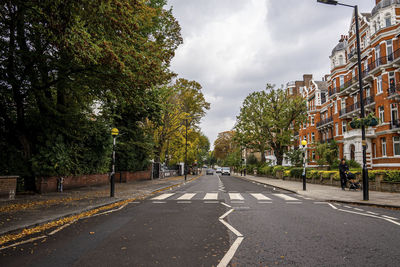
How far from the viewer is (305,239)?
5.38m

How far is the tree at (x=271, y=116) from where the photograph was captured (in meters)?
37.6

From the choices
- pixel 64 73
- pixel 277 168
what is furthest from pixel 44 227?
pixel 277 168

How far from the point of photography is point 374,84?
3048 centimetres

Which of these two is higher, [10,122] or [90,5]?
[90,5]

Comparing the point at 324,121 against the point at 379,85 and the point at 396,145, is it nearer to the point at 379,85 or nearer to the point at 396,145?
the point at 379,85

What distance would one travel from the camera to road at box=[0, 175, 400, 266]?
416 centimetres

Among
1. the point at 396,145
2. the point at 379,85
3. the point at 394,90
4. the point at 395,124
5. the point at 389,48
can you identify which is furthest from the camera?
the point at 379,85

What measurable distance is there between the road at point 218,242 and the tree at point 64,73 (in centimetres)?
540

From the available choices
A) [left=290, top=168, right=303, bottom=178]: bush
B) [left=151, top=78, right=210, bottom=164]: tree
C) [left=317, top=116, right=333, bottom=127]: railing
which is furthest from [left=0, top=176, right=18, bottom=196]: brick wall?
[left=317, top=116, right=333, bottom=127]: railing

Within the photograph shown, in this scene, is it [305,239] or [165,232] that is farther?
[165,232]

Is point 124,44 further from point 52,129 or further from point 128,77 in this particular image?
point 52,129

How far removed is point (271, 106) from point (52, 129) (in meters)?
31.0

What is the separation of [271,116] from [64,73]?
31.5 meters

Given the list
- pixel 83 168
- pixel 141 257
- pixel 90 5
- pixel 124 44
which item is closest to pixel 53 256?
pixel 141 257
